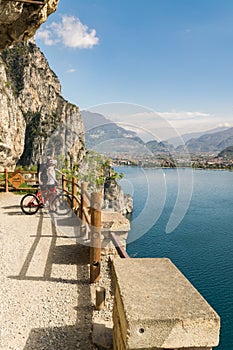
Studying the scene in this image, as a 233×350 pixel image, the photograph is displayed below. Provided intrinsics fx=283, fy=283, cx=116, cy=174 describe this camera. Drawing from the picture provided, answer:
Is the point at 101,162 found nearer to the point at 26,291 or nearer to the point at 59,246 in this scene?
the point at 59,246

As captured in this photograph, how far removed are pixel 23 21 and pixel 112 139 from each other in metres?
6.31

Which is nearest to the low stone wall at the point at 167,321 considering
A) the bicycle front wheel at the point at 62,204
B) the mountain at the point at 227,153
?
the bicycle front wheel at the point at 62,204

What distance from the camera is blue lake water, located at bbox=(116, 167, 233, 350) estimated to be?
12.1 m

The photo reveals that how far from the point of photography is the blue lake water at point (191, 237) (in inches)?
475

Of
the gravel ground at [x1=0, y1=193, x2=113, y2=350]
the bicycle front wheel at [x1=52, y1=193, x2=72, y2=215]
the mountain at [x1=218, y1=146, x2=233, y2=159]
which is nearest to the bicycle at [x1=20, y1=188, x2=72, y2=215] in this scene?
the bicycle front wheel at [x1=52, y1=193, x2=72, y2=215]

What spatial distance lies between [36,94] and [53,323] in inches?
2268

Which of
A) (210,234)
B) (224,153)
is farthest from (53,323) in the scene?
(224,153)

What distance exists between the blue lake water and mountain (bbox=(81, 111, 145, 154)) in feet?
2.78

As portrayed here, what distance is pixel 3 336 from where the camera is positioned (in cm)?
334

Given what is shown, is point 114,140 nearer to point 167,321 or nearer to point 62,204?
point 62,204

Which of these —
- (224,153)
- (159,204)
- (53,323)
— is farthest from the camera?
(224,153)

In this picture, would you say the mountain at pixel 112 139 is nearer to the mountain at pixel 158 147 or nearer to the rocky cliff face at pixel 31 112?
the mountain at pixel 158 147

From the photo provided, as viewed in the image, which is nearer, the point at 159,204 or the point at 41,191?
the point at 41,191

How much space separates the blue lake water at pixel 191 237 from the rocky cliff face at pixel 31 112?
506 inches
